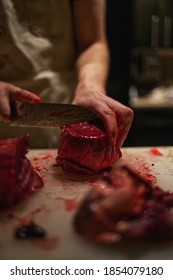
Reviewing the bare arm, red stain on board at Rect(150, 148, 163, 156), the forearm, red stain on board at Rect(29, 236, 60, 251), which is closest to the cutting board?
red stain on board at Rect(29, 236, 60, 251)

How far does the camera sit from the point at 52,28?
6.99 feet

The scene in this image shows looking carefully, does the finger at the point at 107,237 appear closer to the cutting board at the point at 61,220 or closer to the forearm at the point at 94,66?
the cutting board at the point at 61,220

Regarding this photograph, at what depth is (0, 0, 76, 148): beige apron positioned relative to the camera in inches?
79.4

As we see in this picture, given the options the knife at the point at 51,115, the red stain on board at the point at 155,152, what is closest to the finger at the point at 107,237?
the knife at the point at 51,115

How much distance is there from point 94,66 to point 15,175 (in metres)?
1.00

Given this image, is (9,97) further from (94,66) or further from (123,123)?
(94,66)

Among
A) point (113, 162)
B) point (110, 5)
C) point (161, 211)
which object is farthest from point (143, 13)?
point (161, 211)

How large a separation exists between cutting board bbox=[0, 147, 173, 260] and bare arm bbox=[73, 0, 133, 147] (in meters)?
0.22

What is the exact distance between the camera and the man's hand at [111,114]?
1.55 meters

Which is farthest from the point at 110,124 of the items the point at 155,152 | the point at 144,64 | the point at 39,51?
the point at 144,64

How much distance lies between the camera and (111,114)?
157cm
